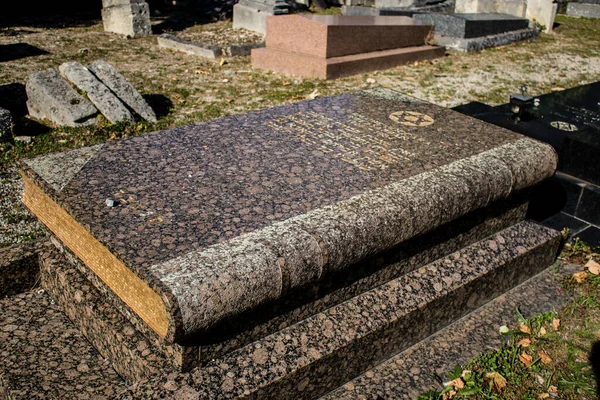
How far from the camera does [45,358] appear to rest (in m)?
2.75

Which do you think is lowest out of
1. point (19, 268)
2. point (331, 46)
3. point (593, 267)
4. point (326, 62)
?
point (593, 267)

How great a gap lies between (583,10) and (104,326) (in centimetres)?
1554

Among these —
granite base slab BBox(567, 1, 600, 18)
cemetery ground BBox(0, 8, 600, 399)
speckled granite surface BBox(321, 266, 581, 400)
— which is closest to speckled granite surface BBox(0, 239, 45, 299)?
cemetery ground BBox(0, 8, 600, 399)

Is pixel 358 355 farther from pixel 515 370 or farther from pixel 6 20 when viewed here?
pixel 6 20

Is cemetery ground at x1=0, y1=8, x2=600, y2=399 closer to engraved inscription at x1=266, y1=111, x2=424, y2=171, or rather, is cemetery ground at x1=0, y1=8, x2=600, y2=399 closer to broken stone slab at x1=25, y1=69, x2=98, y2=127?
broken stone slab at x1=25, y1=69, x2=98, y2=127

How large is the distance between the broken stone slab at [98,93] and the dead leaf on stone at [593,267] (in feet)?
14.3

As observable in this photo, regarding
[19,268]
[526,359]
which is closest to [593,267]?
[526,359]

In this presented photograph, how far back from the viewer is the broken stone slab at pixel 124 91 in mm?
6320

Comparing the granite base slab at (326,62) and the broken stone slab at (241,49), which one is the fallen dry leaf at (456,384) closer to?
the granite base slab at (326,62)

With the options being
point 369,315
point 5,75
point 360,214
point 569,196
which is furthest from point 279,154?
point 5,75

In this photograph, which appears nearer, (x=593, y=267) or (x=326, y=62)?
(x=593, y=267)

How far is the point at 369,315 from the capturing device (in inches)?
113

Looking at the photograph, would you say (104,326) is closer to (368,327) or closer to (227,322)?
(227,322)

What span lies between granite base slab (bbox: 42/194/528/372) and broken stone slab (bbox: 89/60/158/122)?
131 inches
